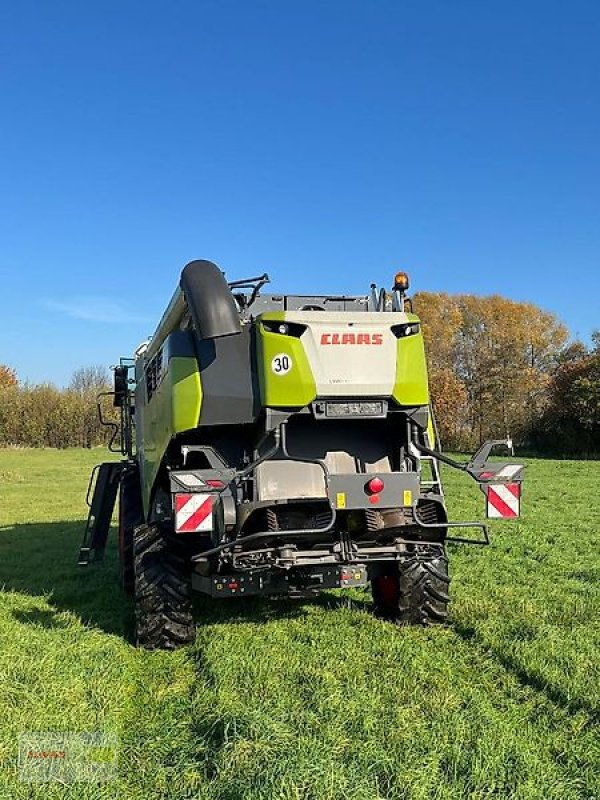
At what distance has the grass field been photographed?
11.9 ft

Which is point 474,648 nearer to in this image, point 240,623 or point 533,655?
point 533,655

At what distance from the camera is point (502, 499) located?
6000 mm

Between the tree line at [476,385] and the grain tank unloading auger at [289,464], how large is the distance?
37983 mm

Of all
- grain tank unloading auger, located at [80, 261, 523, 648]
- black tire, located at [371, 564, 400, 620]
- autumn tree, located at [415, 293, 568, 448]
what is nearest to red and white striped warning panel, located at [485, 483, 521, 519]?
grain tank unloading auger, located at [80, 261, 523, 648]

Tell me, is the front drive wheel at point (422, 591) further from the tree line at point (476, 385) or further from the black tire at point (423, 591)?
the tree line at point (476, 385)

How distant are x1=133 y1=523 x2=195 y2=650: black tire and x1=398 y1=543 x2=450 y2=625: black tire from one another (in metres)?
1.74

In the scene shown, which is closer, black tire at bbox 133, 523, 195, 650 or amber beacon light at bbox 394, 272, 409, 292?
black tire at bbox 133, 523, 195, 650

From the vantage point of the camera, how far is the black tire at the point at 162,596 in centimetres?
599

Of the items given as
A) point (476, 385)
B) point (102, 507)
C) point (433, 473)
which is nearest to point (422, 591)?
point (433, 473)

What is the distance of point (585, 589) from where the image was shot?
7.81m

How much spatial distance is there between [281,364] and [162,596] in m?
2.07

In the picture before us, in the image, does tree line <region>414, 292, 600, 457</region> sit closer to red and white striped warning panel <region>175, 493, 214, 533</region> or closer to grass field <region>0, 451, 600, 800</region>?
grass field <region>0, 451, 600, 800</region>

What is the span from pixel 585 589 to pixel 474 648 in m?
2.57

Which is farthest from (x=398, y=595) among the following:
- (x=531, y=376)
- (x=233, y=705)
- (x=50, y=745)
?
(x=531, y=376)
